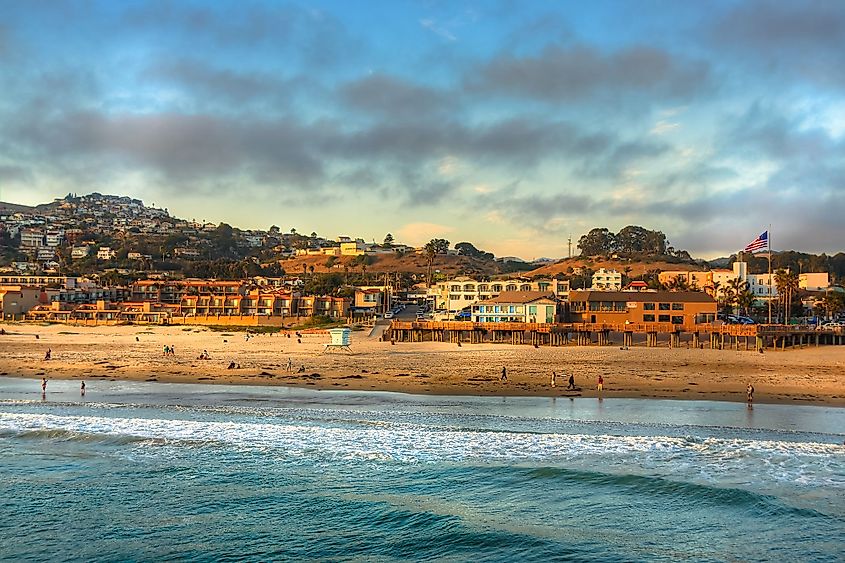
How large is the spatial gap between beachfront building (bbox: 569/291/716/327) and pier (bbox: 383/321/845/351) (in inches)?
70.7

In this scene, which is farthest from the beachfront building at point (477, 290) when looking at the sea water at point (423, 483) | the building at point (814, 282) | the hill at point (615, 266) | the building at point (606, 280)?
the hill at point (615, 266)

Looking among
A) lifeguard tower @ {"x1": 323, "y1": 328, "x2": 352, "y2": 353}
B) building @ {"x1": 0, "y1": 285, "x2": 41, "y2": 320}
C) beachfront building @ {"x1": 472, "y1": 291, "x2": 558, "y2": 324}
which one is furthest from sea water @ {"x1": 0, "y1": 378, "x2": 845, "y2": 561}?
building @ {"x1": 0, "y1": 285, "x2": 41, "y2": 320}

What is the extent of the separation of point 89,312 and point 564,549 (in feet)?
268

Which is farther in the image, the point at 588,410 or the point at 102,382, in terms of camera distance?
the point at 102,382

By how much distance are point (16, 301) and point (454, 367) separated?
6905 cm

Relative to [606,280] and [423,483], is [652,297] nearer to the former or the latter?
[423,483]

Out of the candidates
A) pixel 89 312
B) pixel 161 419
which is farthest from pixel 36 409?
pixel 89 312

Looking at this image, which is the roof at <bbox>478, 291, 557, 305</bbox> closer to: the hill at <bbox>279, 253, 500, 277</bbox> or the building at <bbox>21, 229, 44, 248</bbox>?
the hill at <bbox>279, 253, 500, 277</bbox>

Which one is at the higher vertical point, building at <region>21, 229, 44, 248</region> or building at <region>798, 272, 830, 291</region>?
building at <region>21, 229, 44, 248</region>

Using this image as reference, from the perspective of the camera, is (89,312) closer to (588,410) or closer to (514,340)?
(514,340)

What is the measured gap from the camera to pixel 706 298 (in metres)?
64.5

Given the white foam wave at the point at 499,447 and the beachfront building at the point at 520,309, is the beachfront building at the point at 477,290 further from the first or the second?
the white foam wave at the point at 499,447

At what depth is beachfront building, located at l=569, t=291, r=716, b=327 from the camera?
63.0 m

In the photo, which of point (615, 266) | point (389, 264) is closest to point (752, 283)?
point (615, 266)
